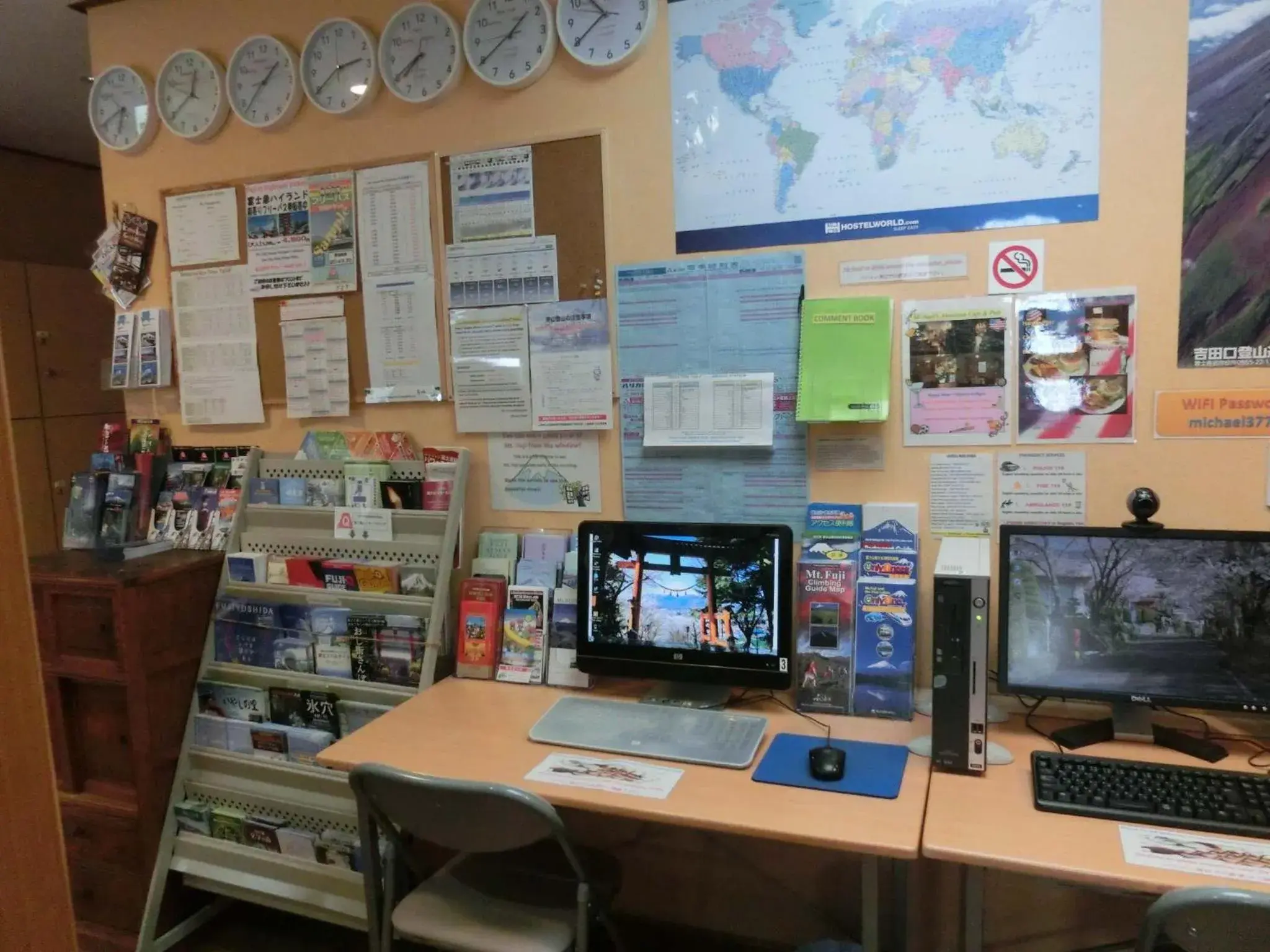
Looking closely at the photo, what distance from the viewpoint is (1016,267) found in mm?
1913

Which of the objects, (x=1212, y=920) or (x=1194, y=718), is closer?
(x=1212, y=920)

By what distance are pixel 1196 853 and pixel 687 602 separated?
3.52 ft

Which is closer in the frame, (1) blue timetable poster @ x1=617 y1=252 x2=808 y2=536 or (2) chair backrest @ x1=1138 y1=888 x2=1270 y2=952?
(2) chair backrest @ x1=1138 y1=888 x2=1270 y2=952

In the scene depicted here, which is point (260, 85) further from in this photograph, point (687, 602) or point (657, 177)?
point (687, 602)

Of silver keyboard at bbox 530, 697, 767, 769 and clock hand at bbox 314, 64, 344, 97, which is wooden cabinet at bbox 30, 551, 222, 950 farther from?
clock hand at bbox 314, 64, 344, 97

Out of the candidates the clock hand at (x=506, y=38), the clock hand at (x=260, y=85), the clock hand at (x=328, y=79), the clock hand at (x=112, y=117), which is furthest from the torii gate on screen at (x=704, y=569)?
the clock hand at (x=112, y=117)

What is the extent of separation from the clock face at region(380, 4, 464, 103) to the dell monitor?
1819 mm

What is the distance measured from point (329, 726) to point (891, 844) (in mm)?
1571

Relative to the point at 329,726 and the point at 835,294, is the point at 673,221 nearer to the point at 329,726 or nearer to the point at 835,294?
the point at 835,294

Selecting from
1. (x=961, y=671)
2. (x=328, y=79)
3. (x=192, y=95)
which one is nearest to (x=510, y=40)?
(x=328, y=79)

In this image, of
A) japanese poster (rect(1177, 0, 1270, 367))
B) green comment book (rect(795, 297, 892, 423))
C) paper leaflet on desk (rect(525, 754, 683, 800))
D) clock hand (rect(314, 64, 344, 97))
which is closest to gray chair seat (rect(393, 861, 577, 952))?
paper leaflet on desk (rect(525, 754, 683, 800))

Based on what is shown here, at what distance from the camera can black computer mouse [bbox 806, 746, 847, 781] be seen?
5.44 ft

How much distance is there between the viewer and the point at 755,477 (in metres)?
2.17

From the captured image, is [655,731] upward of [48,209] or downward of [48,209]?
downward
